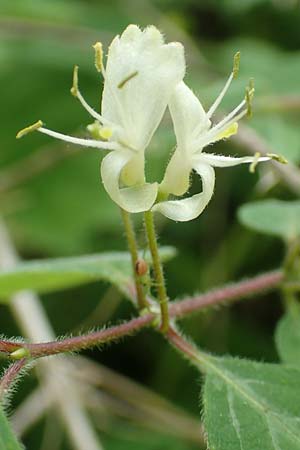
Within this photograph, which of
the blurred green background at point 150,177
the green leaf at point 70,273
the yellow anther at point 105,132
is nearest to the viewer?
the yellow anther at point 105,132

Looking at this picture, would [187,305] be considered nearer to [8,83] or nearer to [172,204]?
[172,204]

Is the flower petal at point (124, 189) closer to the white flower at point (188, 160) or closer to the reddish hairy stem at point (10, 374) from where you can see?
the white flower at point (188, 160)

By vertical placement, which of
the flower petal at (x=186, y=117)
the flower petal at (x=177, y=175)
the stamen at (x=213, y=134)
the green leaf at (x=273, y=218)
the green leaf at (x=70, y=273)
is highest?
the flower petal at (x=186, y=117)

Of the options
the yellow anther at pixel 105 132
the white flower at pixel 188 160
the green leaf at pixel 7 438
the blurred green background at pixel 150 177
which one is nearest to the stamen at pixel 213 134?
the white flower at pixel 188 160

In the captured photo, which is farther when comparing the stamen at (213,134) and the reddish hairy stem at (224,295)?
the reddish hairy stem at (224,295)

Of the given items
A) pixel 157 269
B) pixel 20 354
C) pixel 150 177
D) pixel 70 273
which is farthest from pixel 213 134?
pixel 150 177

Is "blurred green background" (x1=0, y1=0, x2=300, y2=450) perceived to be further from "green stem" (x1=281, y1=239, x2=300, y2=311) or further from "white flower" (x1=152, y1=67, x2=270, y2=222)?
"white flower" (x1=152, y1=67, x2=270, y2=222)
